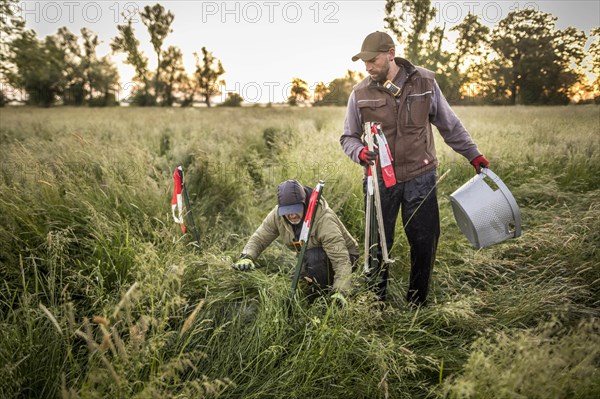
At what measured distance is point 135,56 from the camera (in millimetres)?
25719

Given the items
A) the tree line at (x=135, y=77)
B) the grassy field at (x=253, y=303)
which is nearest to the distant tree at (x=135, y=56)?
the tree line at (x=135, y=77)

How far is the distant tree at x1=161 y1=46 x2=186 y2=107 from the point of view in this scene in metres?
41.5

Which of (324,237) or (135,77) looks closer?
(324,237)

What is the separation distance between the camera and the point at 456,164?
607cm

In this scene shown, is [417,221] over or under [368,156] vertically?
under

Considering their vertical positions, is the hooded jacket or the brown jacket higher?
the brown jacket

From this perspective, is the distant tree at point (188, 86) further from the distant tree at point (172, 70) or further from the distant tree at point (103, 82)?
the distant tree at point (103, 82)

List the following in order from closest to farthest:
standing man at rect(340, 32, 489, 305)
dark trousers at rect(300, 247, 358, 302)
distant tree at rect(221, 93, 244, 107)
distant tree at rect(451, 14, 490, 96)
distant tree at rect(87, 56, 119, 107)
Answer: standing man at rect(340, 32, 489, 305)
dark trousers at rect(300, 247, 358, 302)
distant tree at rect(451, 14, 490, 96)
distant tree at rect(221, 93, 244, 107)
distant tree at rect(87, 56, 119, 107)

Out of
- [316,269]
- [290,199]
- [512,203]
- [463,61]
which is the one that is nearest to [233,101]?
[463,61]

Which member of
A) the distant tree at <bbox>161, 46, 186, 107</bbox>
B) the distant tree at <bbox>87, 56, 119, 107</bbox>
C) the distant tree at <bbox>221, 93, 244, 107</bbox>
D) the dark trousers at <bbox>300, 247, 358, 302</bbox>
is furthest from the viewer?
the distant tree at <bbox>161, 46, 186, 107</bbox>

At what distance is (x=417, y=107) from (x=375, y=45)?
0.58 meters

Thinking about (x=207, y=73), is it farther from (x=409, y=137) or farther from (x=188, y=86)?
(x=409, y=137)

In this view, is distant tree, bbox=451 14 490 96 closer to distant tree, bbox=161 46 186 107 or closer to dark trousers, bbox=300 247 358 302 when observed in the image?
dark trousers, bbox=300 247 358 302

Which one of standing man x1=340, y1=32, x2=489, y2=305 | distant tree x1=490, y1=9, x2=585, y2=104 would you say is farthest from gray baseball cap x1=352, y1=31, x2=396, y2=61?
distant tree x1=490, y1=9, x2=585, y2=104
